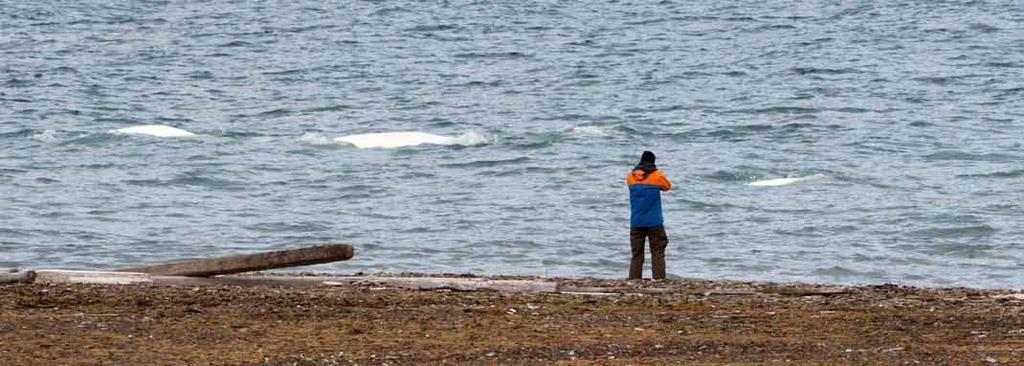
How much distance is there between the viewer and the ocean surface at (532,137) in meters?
26.7

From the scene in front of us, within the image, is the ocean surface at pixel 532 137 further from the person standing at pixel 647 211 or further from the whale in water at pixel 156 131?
the person standing at pixel 647 211

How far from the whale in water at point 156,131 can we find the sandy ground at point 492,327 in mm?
27919

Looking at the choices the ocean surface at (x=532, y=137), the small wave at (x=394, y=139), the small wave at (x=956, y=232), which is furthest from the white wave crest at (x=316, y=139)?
the small wave at (x=956, y=232)

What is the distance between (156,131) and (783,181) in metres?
Answer: 15.7

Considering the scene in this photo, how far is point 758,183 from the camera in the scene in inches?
1340

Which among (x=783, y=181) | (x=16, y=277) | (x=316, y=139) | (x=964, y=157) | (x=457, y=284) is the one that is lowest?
(x=964, y=157)

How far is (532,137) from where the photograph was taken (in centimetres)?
4200

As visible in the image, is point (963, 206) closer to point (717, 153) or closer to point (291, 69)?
point (717, 153)

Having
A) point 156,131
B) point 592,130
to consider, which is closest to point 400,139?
point 592,130

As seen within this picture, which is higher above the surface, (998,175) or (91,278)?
(91,278)

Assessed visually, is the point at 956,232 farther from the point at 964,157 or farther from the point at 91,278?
the point at 91,278

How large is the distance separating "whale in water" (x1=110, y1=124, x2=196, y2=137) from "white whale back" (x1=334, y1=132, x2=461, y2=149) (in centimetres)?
368

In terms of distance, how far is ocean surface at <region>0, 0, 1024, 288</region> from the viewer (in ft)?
87.6

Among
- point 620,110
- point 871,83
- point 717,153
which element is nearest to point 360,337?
point 717,153
